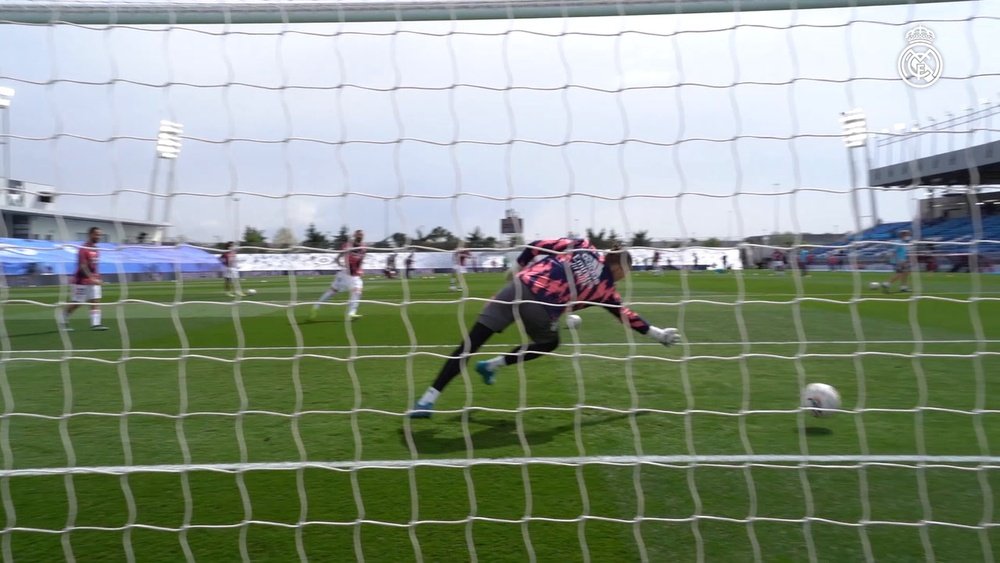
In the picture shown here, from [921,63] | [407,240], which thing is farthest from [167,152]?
[921,63]

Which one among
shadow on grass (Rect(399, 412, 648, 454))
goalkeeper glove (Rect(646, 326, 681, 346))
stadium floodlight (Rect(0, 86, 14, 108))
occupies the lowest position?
shadow on grass (Rect(399, 412, 648, 454))

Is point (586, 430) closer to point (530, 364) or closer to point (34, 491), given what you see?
point (530, 364)

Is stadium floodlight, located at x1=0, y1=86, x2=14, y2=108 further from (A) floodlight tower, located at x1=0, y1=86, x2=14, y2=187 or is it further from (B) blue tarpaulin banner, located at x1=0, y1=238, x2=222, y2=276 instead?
(B) blue tarpaulin banner, located at x1=0, y1=238, x2=222, y2=276

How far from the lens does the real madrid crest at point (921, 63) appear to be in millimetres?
2812

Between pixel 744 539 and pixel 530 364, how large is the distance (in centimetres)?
446

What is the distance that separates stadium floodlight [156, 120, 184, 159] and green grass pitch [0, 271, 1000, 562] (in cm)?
71

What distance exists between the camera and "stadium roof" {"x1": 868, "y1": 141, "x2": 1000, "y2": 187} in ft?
9.23

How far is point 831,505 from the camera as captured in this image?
3404mm

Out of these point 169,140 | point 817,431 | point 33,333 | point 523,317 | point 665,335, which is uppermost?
point 169,140

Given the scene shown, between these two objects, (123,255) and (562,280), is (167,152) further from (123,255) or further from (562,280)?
(562,280)

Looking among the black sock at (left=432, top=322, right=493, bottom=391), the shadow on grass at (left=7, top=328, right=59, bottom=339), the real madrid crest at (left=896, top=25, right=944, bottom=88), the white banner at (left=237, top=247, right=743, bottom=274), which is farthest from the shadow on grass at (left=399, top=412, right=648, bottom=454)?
the shadow on grass at (left=7, top=328, right=59, bottom=339)

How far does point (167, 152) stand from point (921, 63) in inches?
128

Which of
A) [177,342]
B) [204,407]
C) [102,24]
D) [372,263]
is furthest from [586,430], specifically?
[177,342]

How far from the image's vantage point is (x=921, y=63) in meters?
2.84
